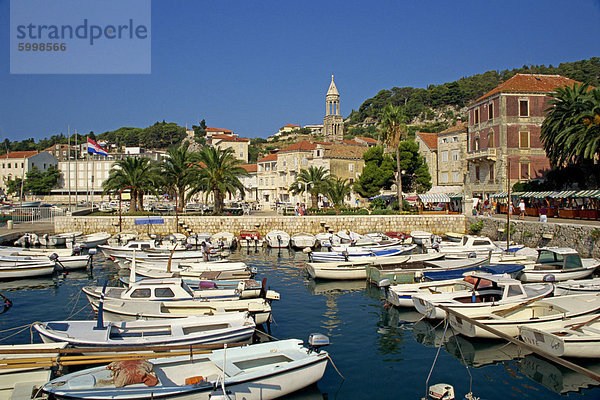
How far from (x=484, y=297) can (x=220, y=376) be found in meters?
13.2

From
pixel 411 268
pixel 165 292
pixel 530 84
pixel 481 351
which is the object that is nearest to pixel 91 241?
pixel 165 292

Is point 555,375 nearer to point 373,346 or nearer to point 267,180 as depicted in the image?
point 373,346

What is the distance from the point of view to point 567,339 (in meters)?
15.3

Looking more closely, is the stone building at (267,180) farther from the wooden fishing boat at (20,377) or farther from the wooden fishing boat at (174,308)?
the wooden fishing boat at (20,377)

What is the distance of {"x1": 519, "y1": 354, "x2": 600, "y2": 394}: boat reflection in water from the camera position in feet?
48.5

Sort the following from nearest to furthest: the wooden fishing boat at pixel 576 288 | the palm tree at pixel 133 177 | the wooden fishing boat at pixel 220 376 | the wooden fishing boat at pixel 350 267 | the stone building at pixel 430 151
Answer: the wooden fishing boat at pixel 220 376, the wooden fishing boat at pixel 576 288, the wooden fishing boat at pixel 350 267, the palm tree at pixel 133 177, the stone building at pixel 430 151

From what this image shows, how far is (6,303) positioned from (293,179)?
2287 inches

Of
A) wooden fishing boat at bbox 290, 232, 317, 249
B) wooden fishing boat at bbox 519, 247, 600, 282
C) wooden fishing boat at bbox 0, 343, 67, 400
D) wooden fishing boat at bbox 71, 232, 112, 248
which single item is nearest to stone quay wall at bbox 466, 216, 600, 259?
wooden fishing boat at bbox 519, 247, 600, 282

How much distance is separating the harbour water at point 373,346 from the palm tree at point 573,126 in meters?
24.5

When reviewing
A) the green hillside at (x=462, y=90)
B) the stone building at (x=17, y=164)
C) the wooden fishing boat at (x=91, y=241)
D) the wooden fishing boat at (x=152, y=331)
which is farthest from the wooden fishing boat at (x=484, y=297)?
the green hillside at (x=462, y=90)

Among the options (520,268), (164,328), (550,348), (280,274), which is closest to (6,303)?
(164,328)

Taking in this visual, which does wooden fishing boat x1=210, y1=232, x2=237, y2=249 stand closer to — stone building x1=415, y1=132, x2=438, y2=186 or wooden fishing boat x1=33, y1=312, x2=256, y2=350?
wooden fishing boat x1=33, y1=312, x2=256, y2=350

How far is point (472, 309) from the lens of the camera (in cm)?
1838

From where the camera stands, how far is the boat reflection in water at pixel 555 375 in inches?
582
